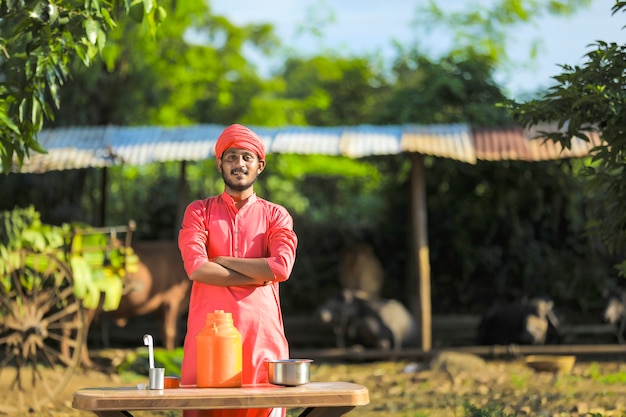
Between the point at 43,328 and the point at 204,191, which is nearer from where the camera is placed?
the point at 43,328

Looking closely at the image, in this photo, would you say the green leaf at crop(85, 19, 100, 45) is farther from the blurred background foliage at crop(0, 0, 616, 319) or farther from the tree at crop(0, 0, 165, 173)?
the blurred background foliage at crop(0, 0, 616, 319)

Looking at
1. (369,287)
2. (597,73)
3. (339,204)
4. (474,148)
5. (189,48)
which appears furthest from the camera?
(189,48)

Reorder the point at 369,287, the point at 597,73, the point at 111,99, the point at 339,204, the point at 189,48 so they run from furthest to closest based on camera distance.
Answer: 1. the point at 189,48
2. the point at 339,204
3. the point at 111,99
4. the point at 369,287
5. the point at 597,73

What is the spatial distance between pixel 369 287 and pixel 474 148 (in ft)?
10.7

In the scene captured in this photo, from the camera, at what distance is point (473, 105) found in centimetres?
1492

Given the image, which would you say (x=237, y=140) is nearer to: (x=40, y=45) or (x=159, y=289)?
(x=40, y=45)

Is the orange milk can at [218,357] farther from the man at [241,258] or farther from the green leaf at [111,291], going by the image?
the green leaf at [111,291]

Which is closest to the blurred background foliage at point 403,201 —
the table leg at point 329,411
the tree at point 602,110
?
the tree at point 602,110

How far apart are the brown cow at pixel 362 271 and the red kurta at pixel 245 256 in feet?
29.2

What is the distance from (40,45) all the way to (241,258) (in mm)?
1997

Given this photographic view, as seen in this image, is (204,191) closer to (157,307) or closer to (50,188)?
(50,188)

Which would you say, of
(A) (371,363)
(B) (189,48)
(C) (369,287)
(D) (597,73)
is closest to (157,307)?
(A) (371,363)

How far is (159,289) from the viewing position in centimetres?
1045

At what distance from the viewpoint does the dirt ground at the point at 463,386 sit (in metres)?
7.21
